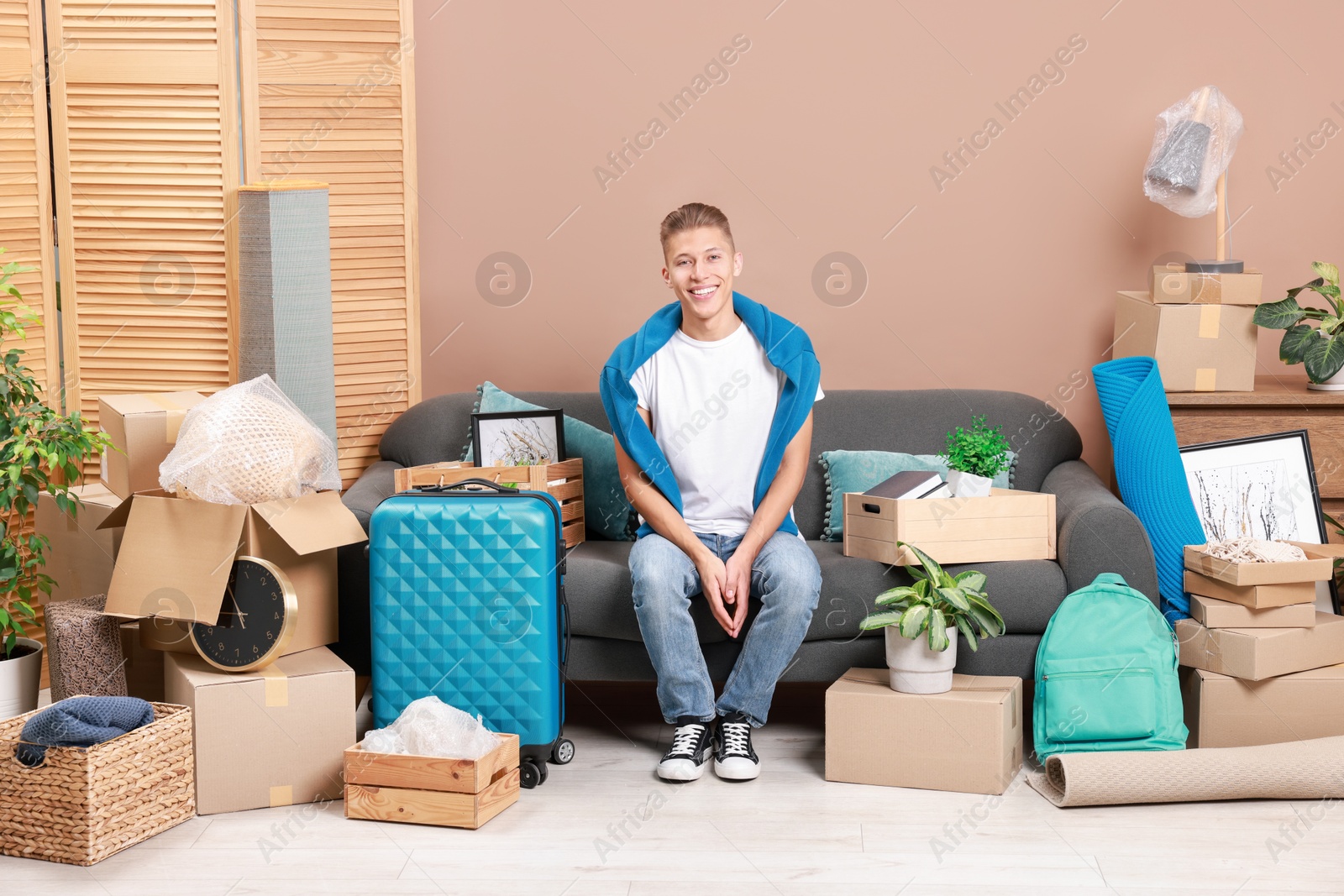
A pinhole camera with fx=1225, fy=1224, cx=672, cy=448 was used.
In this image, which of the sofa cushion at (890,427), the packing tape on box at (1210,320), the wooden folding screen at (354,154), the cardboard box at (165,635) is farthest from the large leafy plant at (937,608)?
the wooden folding screen at (354,154)

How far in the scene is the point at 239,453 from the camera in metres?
2.55

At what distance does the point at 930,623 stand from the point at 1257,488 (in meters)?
1.09

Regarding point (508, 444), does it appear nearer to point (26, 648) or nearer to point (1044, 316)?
point (26, 648)

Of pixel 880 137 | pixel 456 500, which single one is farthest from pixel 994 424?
pixel 456 500

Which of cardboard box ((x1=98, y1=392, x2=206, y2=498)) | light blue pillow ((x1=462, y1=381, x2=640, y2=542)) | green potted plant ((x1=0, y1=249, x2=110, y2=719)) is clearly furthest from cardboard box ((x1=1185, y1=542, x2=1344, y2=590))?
green potted plant ((x1=0, y1=249, x2=110, y2=719))

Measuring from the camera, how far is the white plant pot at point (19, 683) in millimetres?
2727

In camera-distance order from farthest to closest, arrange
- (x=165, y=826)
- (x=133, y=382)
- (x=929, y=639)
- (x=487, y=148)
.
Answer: (x=487, y=148), (x=133, y=382), (x=929, y=639), (x=165, y=826)

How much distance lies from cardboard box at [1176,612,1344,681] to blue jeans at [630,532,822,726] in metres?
0.86

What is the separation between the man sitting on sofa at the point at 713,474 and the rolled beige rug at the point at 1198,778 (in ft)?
2.11

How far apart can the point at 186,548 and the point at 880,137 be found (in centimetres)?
219

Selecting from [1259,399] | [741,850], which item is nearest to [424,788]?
[741,850]

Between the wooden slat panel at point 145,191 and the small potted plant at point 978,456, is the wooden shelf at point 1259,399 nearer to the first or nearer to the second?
the small potted plant at point 978,456

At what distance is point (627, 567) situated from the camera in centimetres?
280

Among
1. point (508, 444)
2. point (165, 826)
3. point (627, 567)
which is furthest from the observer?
point (508, 444)
